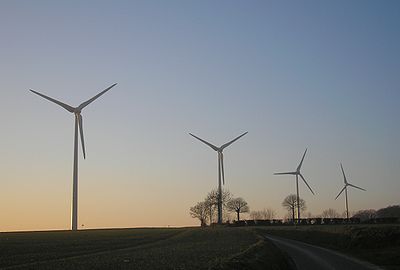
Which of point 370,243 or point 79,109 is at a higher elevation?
point 79,109

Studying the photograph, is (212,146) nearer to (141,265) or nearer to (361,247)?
(361,247)

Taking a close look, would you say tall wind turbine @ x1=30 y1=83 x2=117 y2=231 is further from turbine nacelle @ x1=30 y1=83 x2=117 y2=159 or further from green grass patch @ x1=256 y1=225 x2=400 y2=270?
green grass patch @ x1=256 y1=225 x2=400 y2=270

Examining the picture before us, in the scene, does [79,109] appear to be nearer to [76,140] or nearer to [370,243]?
[76,140]

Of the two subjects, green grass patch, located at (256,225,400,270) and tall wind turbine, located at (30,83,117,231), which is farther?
tall wind turbine, located at (30,83,117,231)

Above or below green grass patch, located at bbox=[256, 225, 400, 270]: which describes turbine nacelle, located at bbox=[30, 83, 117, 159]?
above

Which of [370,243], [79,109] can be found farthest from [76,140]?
[370,243]

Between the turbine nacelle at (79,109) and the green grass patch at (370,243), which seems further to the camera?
the turbine nacelle at (79,109)

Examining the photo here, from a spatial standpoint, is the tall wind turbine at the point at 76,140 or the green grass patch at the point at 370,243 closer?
the green grass patch at the point at 370,243

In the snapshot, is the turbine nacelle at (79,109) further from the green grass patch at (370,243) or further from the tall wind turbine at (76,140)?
the green grass patch at (370,243)

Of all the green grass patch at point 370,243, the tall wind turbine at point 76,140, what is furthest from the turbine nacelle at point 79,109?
the green grass patch at point 370,243

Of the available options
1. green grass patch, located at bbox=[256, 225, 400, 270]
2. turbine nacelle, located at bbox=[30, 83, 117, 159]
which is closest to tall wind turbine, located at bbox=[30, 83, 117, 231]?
turbine nacelle, located at bbox=[30, 83, 117, 159]

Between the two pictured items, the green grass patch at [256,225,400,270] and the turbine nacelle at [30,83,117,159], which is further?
the turbine nacelle at [30,83,117,159]

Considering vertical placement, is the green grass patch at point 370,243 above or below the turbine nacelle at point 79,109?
below

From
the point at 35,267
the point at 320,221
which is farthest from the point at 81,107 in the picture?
the point at 320,221
